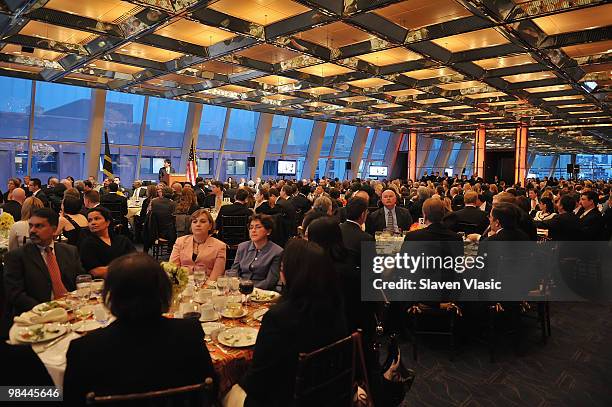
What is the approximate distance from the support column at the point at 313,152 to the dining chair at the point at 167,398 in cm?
1788

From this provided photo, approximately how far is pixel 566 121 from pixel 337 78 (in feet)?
35.7

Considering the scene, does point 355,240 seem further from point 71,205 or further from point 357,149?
point 357,149

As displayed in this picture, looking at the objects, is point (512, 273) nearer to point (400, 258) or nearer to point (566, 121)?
point (400, 258)

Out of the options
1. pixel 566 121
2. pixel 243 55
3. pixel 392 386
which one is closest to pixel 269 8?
pixel 243 55

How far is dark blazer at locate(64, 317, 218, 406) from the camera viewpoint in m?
1.40

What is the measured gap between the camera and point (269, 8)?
5719 mm

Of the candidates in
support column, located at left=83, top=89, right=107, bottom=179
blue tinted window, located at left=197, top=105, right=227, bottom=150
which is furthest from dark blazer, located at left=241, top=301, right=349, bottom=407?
blue tinted window, located at left=197, top=105, right=227, bottom=150

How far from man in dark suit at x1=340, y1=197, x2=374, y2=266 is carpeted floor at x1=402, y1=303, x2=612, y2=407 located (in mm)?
1202

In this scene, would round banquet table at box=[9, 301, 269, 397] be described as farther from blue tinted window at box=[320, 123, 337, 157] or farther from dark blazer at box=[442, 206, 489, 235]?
blue tinted window at box=[320, 123, 337, 157]

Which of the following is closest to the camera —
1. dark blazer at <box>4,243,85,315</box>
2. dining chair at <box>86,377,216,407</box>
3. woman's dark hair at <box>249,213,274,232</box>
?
dining chair at <box>86,377,216,407</box>

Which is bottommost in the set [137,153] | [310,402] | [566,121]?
[310,402]

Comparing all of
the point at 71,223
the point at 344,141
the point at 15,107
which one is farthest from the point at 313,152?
the point at 71,223

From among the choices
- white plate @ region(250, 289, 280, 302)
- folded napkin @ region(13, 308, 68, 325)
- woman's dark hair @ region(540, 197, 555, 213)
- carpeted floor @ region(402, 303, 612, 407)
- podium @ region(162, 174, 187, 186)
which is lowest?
carpeted floor @ region(402, 303, 612, 407)

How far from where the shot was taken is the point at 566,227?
5.78 m
